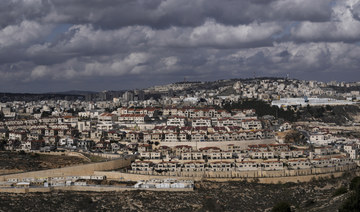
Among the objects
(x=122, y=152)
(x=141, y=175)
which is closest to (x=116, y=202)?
(x=141, y=175)

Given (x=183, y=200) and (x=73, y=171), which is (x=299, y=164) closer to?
(x=183, y=200)

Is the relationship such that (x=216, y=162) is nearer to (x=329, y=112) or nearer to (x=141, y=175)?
(x=141, y=175)

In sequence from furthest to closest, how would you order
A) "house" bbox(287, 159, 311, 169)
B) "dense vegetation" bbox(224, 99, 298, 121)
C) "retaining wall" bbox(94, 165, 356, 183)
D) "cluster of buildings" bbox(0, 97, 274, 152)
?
"dense vegetation" bbox(224, 99, 298, 121) → "cluster of buildings" bbox(0, 97, 274, 152) → "house" bbox(287, 159, 311, 169) → "retaining wall" bbox(94, 165, 356, 183)

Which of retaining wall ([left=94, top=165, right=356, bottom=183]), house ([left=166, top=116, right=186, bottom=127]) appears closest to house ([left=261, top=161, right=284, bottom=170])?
retaining wall ([left=94, top=165, right=356, bottom=183])

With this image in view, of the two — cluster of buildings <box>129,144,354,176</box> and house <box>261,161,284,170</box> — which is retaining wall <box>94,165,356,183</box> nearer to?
cluster of buildings <box>129,144,354,176</box>

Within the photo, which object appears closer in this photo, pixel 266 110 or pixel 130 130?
pixel 130 130

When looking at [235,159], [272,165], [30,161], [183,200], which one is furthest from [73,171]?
[272,165]
